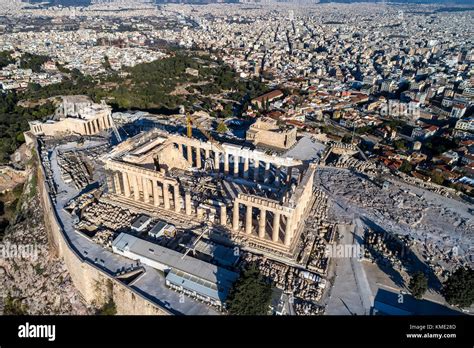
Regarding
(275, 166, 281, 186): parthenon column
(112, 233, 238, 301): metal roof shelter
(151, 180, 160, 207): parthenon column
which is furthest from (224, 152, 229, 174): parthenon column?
(112, 233, 238, 301): metal roof shelter

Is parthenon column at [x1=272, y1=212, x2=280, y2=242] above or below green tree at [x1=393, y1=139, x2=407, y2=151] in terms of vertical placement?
above

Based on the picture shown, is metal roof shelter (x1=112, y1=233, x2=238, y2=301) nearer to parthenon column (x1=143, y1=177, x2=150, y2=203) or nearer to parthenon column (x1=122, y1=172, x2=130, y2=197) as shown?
parthenon column (x1=143, y1=177, x2=150, y2=203)

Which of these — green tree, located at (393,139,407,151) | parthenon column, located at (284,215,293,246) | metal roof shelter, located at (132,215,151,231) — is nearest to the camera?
parthenon column, located at (284,215,293,246)

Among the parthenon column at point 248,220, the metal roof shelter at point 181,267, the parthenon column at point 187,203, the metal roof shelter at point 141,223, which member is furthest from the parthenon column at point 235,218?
the metal roof shelter at point 141,223

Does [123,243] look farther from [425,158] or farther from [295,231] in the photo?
[425,158]

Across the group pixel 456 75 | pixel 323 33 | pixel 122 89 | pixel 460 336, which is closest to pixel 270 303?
pixel 460 336

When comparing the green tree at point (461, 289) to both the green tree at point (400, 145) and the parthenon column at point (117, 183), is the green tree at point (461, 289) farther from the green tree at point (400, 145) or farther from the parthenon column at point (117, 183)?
the green tree at point (400, 145)

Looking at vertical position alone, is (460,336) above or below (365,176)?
above
